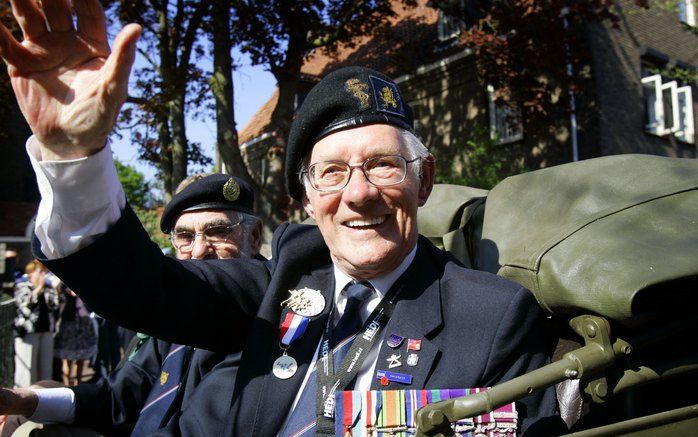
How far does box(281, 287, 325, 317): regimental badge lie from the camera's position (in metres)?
2.07

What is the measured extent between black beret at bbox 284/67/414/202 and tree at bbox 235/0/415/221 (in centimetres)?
685

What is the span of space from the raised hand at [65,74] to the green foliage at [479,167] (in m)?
8.23

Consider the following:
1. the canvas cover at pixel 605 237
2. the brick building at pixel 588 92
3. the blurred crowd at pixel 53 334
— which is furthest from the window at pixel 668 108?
the canvas cover at pixel 605 237

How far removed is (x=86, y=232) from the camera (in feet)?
5.08

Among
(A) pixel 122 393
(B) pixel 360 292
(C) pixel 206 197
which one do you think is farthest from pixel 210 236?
(B) pixel 360 292

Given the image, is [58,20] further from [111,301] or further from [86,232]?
[111,301]

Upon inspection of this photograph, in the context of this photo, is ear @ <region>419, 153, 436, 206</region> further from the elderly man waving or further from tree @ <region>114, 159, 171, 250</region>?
tree @ <region>114, 159, 171, 250</region>

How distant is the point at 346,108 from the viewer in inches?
80.3

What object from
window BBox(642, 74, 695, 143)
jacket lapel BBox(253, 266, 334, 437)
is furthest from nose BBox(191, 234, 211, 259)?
window BBox(642, 74, 695, 143)

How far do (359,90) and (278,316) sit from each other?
79 centimetres

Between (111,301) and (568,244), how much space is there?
1288 mm

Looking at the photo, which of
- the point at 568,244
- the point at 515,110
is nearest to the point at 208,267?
the point at 568,244

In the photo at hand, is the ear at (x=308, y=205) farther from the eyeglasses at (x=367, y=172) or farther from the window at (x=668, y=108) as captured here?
the window at (x=668, y=108)

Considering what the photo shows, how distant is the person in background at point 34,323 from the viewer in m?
7.70
